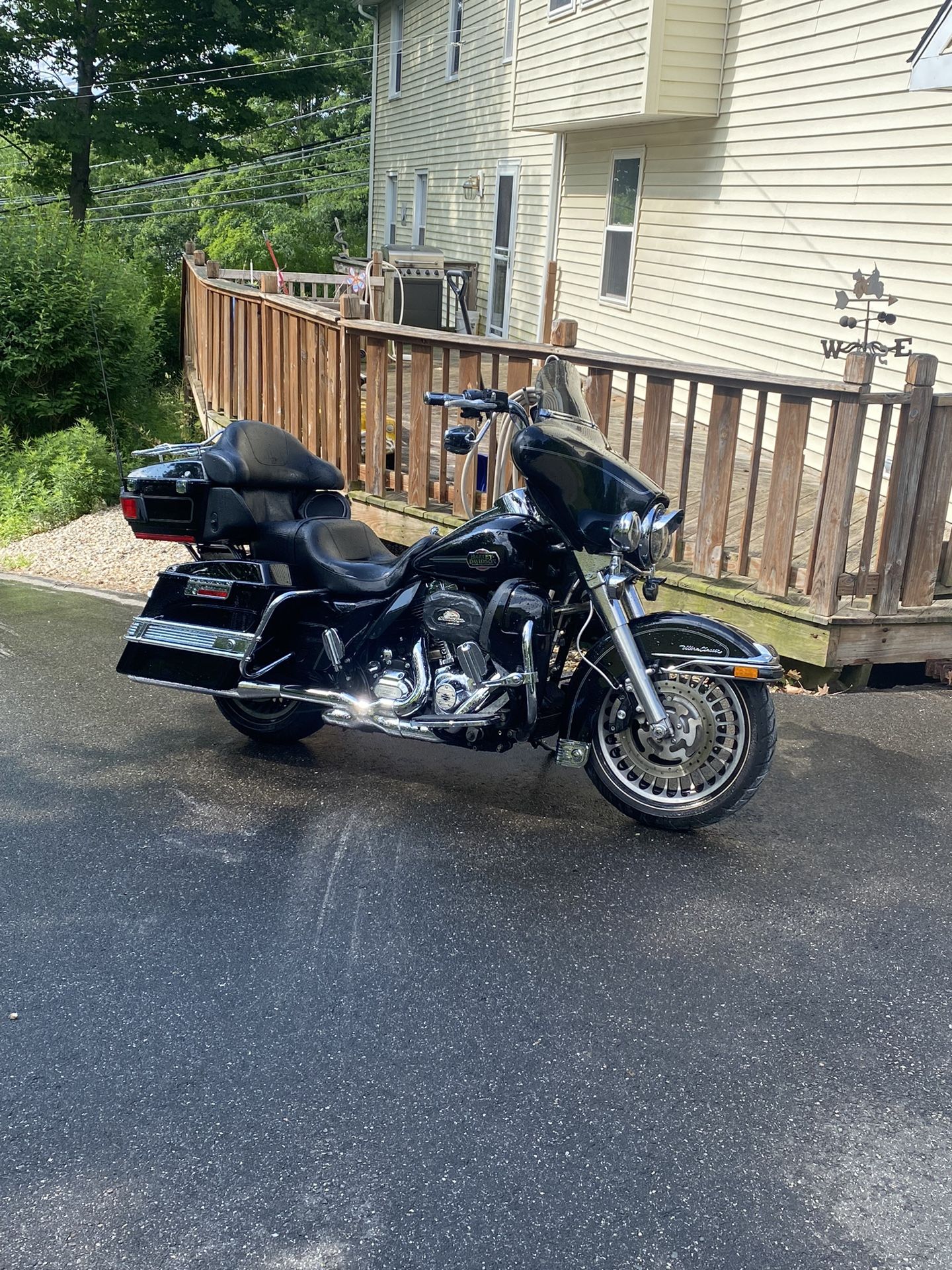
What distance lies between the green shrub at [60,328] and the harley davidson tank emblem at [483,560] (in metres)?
8.93

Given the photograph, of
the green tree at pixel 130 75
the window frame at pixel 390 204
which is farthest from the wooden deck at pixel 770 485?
the green tree at pixel 130 75

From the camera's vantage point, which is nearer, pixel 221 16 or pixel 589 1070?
pixel 589 1070

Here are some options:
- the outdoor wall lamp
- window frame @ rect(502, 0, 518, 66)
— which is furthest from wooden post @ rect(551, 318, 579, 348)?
the outdoor wall lamp

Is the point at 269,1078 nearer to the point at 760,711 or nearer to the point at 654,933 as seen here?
the point at 654,933

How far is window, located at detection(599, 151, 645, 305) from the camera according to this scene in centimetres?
1255

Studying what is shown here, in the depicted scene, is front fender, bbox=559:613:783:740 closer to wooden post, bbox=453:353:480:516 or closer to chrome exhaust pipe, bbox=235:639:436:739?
chrome exhaust pipe, bbox=235:639:436:739

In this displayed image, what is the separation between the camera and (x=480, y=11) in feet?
59.7

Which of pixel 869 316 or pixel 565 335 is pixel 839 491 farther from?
pixel 869 316

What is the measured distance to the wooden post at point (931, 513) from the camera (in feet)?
17.3

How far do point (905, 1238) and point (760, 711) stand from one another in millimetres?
1760

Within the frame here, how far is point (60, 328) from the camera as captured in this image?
470 inches

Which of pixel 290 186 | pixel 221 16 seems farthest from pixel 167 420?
pixel 290 186

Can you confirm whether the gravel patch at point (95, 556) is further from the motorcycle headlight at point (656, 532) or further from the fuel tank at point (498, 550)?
the motorcycle headlight at point (656, 532)

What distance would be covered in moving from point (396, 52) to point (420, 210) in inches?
169
